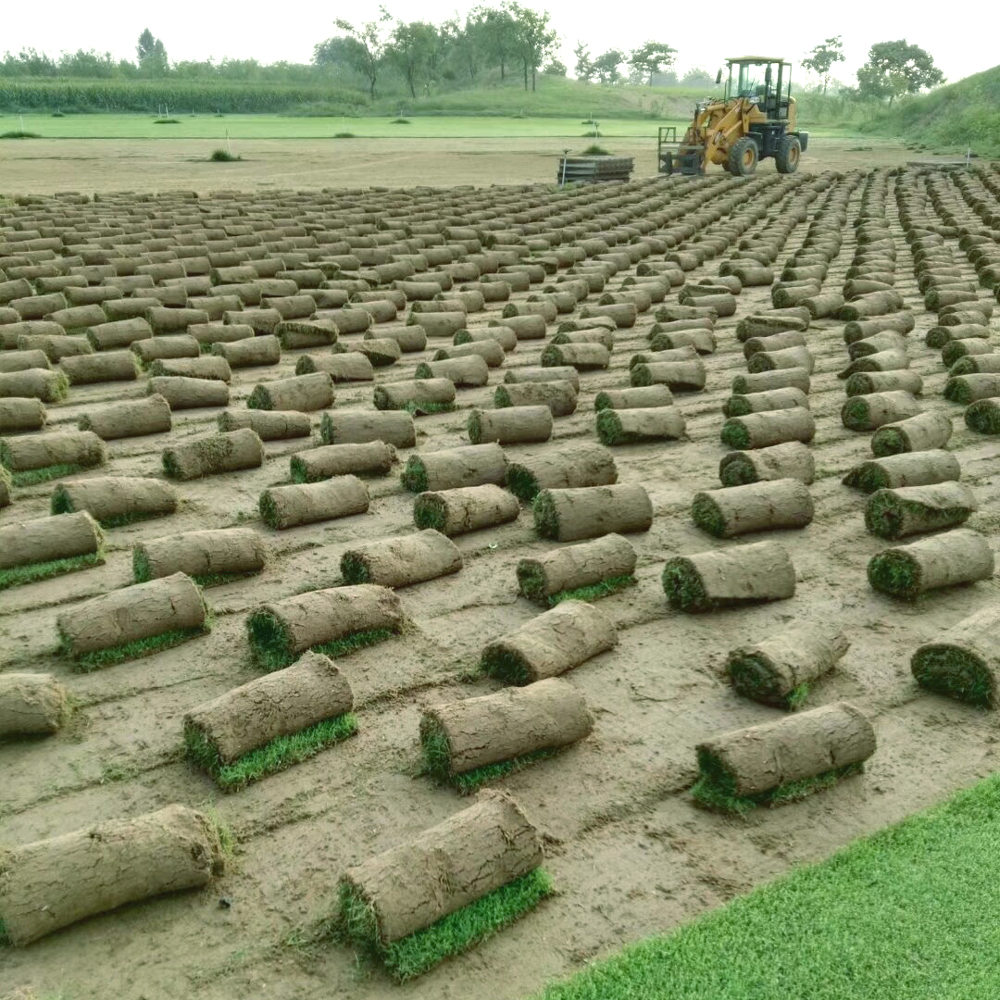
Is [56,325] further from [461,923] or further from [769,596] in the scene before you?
[461,923]

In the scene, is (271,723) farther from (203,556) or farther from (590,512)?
(590,512)

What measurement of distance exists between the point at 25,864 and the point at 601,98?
115m

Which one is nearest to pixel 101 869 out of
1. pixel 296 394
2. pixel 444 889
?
pixel 444 889

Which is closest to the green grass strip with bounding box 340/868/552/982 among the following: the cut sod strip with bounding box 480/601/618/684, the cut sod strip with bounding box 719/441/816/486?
the cut sod strip with bounding box 480/601/618/684

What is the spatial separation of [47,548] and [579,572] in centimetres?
334

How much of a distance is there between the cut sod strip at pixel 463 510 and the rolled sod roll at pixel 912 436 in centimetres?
324

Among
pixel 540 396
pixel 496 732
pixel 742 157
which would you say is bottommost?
pixel 496 732

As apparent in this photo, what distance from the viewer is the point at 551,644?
5277 mm

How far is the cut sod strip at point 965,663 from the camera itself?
16.6 feet

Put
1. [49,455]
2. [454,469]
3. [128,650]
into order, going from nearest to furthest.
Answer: [128,650], [454,469], [49,455]

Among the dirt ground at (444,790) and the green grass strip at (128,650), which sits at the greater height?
the green grass strip at (128,650)

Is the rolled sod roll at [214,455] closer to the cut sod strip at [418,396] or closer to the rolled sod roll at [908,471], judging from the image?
the cut sod strip at [418,396]

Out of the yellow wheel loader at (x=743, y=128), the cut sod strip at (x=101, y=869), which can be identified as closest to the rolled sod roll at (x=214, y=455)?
the cut sod strip at (x=101, y=869)

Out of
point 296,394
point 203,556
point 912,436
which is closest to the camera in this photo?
point 203,556
